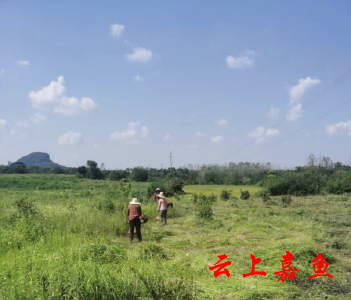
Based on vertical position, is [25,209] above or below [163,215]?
above

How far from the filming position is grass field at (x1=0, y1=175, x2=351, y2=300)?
4.08 metres

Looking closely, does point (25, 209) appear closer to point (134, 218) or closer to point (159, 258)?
point (134, 218)

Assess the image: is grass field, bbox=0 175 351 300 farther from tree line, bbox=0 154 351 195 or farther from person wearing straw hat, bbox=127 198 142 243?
tree line, bbox=0 154 351 195

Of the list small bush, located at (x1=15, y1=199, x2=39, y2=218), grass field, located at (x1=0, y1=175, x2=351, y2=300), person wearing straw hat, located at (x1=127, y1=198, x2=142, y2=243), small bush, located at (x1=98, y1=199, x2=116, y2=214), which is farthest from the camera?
small bush, located at (x1=98, y1=199, x2=116, y2=214)

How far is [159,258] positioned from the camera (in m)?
6.09

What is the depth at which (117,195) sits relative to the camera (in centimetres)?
1349

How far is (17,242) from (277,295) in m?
5.54

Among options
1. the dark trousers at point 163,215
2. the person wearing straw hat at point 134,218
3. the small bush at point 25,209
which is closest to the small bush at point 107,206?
the dark trousers at point 163,215

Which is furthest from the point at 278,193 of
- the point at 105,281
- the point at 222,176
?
the point at 222,176

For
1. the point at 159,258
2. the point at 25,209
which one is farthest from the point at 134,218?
the point at 25,209

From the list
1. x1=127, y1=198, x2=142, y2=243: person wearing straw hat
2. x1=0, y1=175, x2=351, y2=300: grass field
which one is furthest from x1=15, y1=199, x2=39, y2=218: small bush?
x1=127, y1=198, x2=142, y2=243: person wearing straw hat

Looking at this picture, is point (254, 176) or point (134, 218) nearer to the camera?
point (134, 218)

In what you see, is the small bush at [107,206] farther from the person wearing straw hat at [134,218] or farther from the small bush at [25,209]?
the person wearing straw hat at [134,218]

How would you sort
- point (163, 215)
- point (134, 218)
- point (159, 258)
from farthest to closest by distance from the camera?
point (163, 215) → point (134, 218) → point (159, 258)
